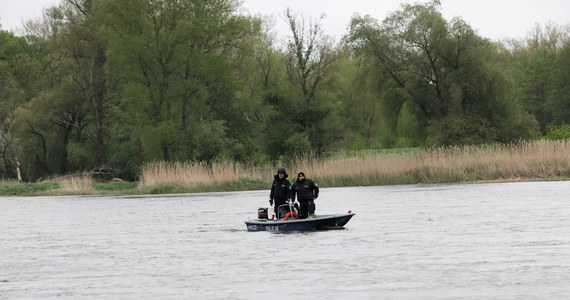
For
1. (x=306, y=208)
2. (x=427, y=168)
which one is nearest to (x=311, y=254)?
(x=306, y=208)

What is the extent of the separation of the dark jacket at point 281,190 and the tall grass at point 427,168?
23836mm

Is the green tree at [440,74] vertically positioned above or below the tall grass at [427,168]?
above

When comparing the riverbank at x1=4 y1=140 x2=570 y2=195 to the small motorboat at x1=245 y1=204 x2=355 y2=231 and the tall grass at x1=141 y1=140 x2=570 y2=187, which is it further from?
the small motorboat at x1=245 y1=204 x2=355 y2=231

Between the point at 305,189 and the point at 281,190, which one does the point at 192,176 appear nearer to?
the point at 281,190

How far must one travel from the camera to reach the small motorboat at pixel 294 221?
24.4m

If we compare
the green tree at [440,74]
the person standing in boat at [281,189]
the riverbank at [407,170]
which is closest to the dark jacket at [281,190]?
the person standing in boat at [281,189]

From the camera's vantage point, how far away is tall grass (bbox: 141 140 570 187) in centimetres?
4597

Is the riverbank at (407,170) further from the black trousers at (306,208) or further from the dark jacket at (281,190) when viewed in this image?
the dark jacket at (281,190)

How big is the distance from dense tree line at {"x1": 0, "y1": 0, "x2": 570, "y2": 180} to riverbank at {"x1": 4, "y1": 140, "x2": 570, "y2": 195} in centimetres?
1011

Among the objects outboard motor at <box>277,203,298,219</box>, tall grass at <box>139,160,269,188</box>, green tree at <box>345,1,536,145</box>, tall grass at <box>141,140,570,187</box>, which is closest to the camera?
outboard motor at <box>277,203,298,219</box>

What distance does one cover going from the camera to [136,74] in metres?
66.2

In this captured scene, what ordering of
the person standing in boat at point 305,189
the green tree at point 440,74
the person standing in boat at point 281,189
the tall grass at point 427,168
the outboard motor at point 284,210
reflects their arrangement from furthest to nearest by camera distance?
the green tree at point 440,74
the tall grass at point 427,168
the outboard motor at point 284,210
the person standing in boat at point 281,189
the person standing in boat at point 305,189

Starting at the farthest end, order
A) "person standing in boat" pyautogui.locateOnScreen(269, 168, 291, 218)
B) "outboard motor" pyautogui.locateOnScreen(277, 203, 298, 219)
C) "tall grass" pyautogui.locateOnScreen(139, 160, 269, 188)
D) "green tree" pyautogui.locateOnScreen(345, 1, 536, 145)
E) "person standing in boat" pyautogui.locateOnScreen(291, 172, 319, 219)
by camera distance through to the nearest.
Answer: "green tree" pyautogui.locateOnScreen(345, 1, 536, 145) → "tall grass" pyautogui.locateOnScreen(139, 160, 269, 188) → "outboard motor" pyautogui.locateOnScreen(277, 203, 298, 219) → "person standing in boat" pyautogui.locateOnScreen(269, 168, 291, 218) → "person standing in boat" pyautogui.locateOnScreen(291, 172, 319, 219)

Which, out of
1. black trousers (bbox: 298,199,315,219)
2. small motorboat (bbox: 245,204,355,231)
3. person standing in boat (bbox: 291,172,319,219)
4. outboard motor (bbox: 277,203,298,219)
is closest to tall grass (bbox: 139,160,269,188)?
small motorboat (bbox: 245,204,355,231)
